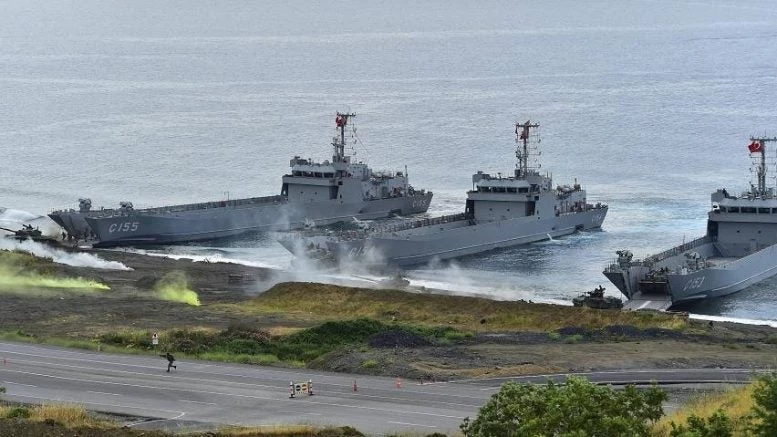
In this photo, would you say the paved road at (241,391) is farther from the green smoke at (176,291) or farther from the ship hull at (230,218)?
the ship hull at (230,218)

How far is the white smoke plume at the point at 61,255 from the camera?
266 feet

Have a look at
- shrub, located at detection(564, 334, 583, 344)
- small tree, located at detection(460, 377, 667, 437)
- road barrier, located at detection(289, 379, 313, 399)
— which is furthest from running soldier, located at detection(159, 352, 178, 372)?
small tree, located at detection(460, 377, 667, 437)

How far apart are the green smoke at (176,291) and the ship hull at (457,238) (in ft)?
39.2

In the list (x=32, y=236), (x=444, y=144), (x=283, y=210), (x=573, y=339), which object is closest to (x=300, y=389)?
(x=573, y=339)

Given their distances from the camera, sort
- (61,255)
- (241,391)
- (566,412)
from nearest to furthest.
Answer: (566,412)
(241,391)
(61,255)

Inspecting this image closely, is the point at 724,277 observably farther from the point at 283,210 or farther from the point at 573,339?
the point at 283,210

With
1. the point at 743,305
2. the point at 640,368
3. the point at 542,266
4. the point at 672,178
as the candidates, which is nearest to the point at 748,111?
the point at 672,178

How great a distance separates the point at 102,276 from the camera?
2972 inches

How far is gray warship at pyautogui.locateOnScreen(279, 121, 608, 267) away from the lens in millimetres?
82312

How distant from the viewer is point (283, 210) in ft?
329

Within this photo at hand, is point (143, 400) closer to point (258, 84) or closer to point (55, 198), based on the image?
point (55, 198)

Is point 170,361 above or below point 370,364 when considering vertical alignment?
below

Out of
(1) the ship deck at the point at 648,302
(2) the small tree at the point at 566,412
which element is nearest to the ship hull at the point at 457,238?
(1) the ship deck at the point at 648,302

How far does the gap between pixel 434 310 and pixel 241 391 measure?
21.9 meters
